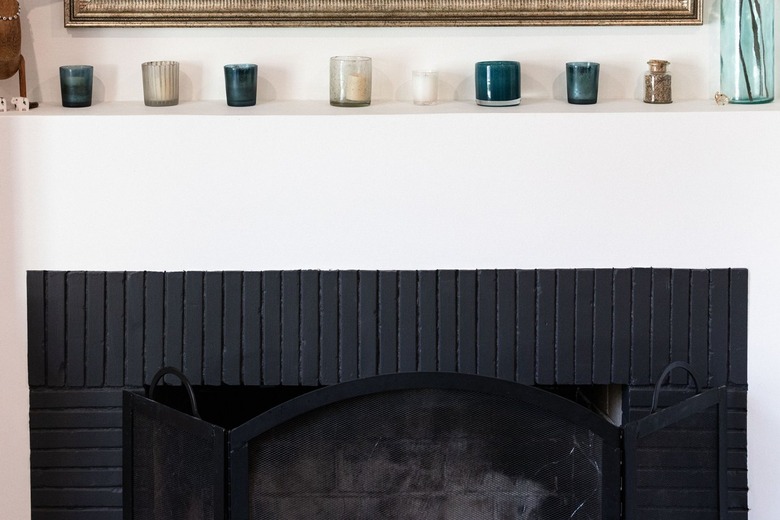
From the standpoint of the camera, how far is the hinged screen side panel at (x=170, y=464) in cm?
166

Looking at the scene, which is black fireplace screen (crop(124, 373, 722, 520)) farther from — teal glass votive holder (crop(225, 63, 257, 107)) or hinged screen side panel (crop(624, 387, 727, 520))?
teal glass votive holder (crop(225, 63, 257, 107))

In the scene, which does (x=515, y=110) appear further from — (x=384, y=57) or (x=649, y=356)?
(x=649, y=356)

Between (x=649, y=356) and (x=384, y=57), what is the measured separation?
2.24 feet

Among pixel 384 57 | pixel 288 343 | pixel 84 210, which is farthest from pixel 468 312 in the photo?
pixel 84 210

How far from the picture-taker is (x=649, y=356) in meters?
1.89

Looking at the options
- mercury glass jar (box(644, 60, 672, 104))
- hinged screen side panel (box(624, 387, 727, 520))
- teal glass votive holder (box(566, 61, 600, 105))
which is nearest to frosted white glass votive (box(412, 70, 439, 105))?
teal glass votive holder (box(566, 61, 600, 105))

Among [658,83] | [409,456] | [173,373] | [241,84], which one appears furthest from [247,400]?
[658,83]

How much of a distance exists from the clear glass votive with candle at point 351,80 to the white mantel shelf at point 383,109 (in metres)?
0.02

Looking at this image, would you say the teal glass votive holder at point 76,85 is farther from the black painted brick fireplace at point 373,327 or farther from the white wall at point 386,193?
the black painted brick fireplace at point 373,327

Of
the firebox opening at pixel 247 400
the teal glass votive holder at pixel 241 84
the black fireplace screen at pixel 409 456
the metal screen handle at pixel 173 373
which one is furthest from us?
the firebox opening at pixel 247 400

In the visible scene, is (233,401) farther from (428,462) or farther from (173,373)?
(428,462)

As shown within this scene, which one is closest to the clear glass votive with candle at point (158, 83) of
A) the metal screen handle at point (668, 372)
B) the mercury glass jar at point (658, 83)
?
the mercury glass jar at point (658, 83)

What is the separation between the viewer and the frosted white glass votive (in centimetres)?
194

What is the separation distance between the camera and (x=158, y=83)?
1.92 metres
